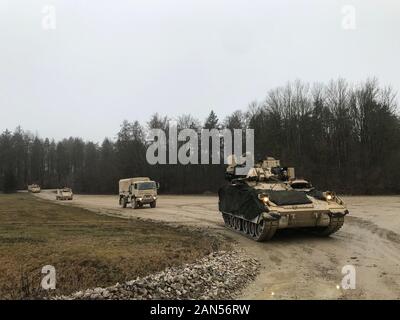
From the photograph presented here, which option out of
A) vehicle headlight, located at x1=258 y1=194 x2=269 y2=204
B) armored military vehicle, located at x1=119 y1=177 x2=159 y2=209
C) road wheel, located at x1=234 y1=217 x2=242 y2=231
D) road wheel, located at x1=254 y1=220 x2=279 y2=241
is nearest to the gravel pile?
road wheel, located at x1=254 y1=220 x2=279 y2=241

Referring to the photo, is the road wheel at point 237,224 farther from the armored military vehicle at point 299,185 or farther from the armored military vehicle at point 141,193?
the armored military vehicle at point 141,193

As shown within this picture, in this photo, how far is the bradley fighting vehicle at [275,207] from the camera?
16562 mm

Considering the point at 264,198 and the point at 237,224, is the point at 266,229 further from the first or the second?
the point at 237,224

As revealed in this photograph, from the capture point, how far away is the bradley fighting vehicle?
16562 millimetres

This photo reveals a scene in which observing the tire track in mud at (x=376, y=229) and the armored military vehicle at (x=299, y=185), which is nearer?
the tire track in mud at (x=376, y=229)

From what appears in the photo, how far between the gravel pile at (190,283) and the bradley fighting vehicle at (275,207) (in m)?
3.93

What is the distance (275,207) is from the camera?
16.6 meters

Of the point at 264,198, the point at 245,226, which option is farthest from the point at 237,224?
the point at 264,198

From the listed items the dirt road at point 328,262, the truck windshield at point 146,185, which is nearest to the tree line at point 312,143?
the truck windshield at point 146,185

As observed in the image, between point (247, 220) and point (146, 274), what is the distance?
8.28 metres

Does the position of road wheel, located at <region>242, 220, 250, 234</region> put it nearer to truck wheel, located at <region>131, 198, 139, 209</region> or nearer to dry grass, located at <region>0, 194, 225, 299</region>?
dry grass, located at <region>0, 194, 225, 299</region>

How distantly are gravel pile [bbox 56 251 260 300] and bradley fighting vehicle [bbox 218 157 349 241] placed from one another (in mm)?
3926

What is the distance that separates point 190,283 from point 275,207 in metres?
7.18
